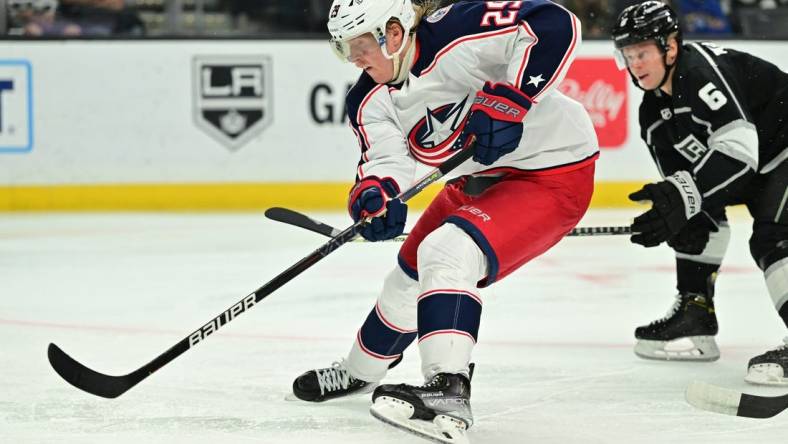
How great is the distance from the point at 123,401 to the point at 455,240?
87 centimetres

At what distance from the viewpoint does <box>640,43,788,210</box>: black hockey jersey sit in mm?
2793

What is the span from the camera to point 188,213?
6312mm

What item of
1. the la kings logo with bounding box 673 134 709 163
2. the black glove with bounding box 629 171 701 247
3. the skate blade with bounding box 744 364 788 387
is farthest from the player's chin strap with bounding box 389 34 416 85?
the skate blade with bounding box 744 364 788 387

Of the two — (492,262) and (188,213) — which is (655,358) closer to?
(492,262)

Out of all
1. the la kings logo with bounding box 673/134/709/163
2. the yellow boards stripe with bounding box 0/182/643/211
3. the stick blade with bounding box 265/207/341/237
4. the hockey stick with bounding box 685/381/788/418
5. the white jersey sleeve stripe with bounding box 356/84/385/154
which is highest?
the white jersey sleeve stripe with bounding box 356/84/385/154

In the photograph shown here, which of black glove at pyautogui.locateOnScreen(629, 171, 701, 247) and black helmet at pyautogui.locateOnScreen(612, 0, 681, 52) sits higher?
black helmet at pyautogui.locateOnScreen(612, 0, 681, 52)

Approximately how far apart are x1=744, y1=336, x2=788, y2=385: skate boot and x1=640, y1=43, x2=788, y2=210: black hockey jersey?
38cm

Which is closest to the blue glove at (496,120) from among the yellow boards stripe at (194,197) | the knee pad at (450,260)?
the knee pad at (450,260)

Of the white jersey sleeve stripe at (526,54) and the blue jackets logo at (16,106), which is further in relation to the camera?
the blue jackets logo at (16,106)

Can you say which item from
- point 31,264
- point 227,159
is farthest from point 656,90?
point 227,159

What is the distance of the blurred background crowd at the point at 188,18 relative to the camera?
21.0 ft

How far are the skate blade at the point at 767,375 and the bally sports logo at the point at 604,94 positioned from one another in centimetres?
362

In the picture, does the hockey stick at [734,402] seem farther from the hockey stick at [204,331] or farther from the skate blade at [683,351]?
the skate blade at [683,351]

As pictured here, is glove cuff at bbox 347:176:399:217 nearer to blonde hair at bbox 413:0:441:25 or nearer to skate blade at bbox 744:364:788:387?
blonde hair at bbox 413:0:441:25
